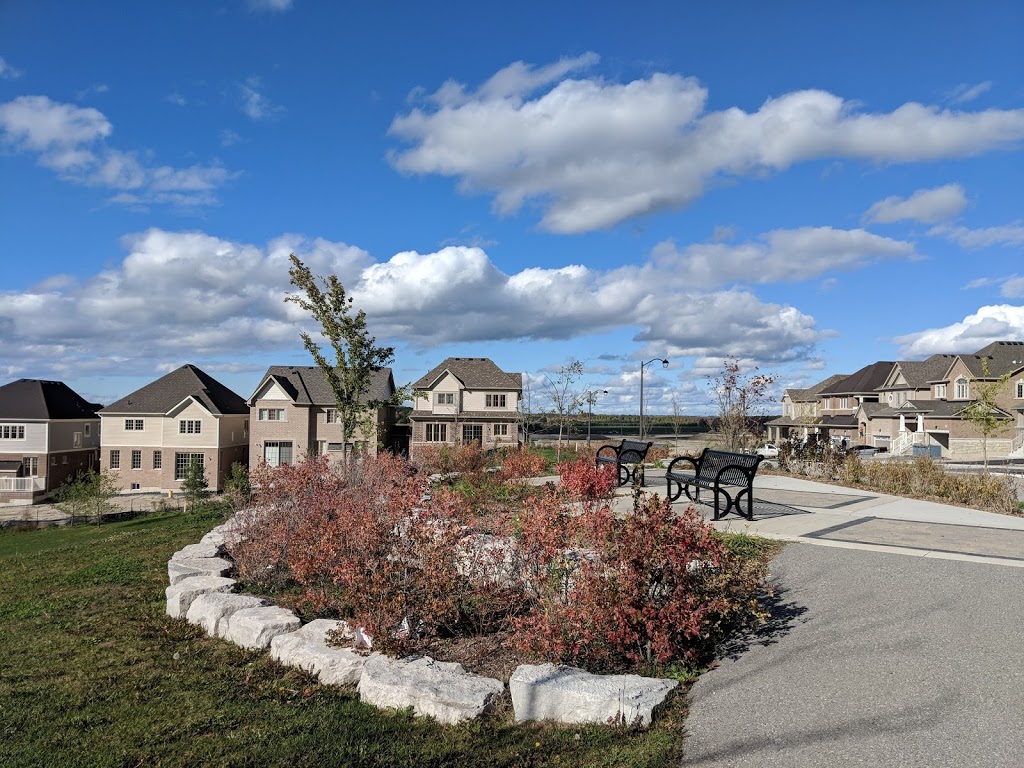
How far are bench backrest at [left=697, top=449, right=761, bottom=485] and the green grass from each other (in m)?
5.98

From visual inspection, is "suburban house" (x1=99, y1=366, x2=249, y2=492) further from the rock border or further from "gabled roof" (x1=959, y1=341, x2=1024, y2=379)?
"gabled roof" (x1=959, y1=341, x2=1024, y2=379)

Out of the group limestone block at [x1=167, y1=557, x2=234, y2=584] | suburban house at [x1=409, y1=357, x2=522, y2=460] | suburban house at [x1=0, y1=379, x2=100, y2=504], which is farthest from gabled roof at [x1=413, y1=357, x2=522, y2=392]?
limestone block at [x1=167, y1=557, x2=234, y2=584]

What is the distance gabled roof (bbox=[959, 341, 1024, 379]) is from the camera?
4953 cm

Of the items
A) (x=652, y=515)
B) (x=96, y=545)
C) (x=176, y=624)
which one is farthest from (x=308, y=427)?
(x=652, y=515)

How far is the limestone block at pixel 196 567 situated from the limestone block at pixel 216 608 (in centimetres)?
94

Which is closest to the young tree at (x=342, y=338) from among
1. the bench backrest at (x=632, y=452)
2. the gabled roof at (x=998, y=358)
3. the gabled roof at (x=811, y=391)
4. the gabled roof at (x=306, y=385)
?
the bench backrest at (x=632, y=452)

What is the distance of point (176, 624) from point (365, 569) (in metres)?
2.37

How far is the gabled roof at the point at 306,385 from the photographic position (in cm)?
4231

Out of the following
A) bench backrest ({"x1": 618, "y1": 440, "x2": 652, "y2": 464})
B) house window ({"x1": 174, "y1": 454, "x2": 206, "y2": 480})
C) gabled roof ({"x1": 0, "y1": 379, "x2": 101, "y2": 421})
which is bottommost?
house window ({"x1": 174, "y1": 454, "x2": 206, "y2": 480})

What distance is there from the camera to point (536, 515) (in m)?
5.80

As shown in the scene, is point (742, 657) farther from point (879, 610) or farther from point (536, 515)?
point (536, 515)

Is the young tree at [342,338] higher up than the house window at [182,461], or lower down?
higher up

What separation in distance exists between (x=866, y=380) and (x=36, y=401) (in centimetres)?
6894

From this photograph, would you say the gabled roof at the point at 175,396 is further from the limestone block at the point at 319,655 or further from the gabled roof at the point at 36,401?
the limestone block at the point at 319,655
